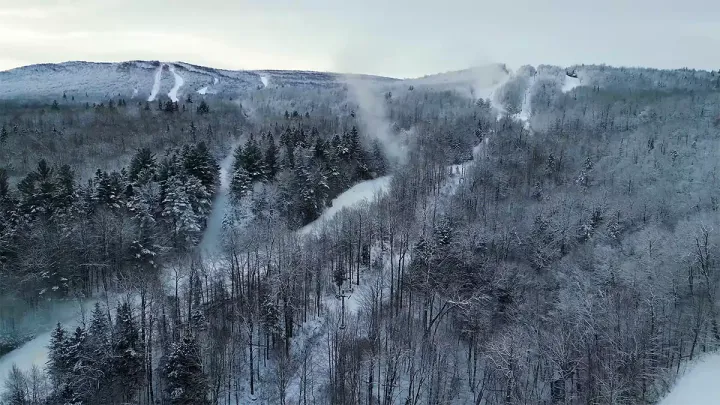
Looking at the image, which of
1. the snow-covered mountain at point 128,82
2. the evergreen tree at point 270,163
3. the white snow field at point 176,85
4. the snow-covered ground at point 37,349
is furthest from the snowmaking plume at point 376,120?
the white snow field at point 176,85

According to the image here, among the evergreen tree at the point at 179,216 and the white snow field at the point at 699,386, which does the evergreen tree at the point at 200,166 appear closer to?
the evergreen tree at the point at 179,216

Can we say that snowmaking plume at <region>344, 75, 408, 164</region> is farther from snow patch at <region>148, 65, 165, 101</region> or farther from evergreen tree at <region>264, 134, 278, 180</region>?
snow patch at <region>148, 65, 165, 101</region>

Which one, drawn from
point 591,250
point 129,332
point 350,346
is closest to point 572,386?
point 350,346

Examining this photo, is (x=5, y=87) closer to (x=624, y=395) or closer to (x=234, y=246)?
(x=234, y=246)

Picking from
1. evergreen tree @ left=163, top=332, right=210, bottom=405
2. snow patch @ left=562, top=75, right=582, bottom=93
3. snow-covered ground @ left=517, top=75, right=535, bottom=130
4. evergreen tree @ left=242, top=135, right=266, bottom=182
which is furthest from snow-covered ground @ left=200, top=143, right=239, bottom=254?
snow patch @ left=562, top=75, right=582, bottom=93

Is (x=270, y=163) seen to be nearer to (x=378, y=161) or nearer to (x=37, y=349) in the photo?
(x=378, y=161)
